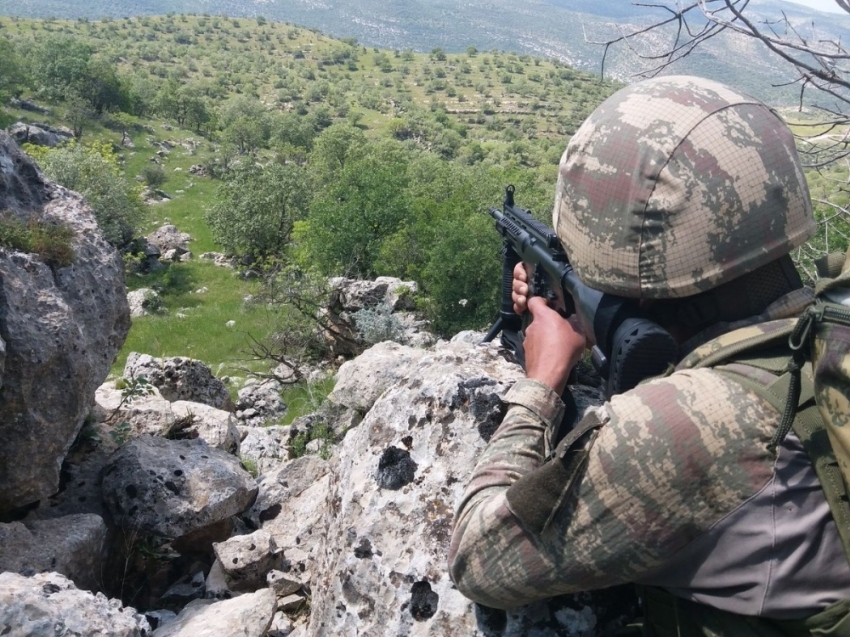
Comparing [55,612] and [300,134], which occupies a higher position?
[55,612]

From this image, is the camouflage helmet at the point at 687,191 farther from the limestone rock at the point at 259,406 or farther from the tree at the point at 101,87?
the tree at the point at 101,87

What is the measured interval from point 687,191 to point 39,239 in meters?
4.81

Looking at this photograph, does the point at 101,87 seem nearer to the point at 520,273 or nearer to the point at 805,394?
the point at 520,273

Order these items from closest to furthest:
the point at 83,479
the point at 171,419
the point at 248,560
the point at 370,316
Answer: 1. the point at 248,560
2. the point at 83,479
3. the point at 171,419
4. the point at 370,316

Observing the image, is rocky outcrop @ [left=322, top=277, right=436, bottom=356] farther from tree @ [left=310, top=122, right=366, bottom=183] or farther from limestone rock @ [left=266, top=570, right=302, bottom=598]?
tree @ [left=310, top=122, right=366, bottom=183]

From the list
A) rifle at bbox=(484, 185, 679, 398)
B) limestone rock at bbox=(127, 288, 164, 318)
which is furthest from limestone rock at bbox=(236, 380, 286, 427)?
limestone rock at bbox=(127, 288, 164, 318)

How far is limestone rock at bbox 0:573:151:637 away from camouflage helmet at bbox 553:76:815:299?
2.40 meters

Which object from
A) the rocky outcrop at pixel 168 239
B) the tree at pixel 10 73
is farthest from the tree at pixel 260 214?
the tree at pixel 10 73

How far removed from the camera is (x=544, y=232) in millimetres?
2912

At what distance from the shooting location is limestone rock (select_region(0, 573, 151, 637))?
8.41ft

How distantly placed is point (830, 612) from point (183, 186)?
A: 164 ft

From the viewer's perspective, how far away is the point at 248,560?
13.7ft

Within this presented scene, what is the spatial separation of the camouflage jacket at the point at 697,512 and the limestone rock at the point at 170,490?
3.42m

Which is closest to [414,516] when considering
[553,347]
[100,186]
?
[553,347]
